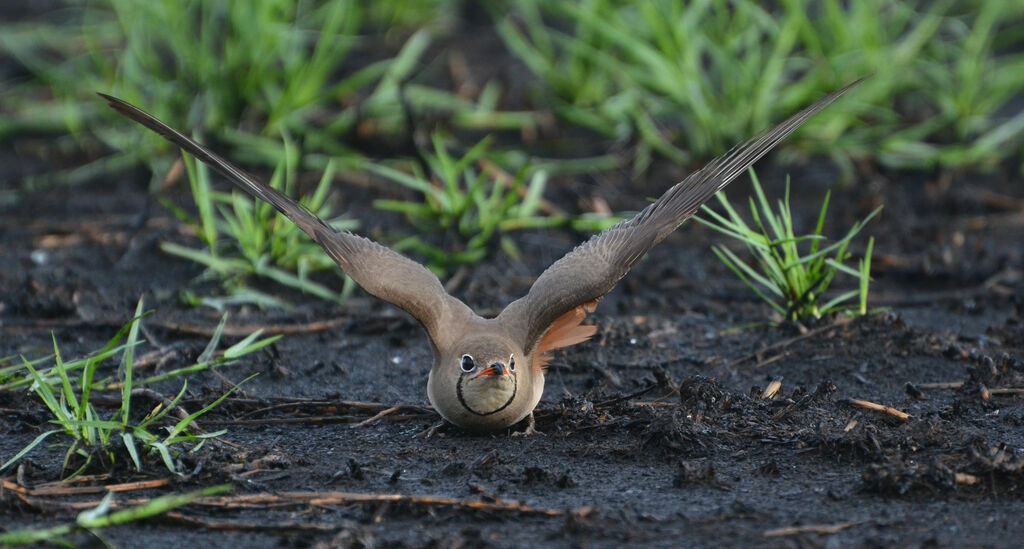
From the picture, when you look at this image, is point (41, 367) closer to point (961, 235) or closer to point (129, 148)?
point (129, 148)

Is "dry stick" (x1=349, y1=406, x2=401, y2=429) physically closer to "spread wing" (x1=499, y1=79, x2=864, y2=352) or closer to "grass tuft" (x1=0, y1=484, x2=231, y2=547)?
"spread wing" (x1=499, y1=79, x2=864, y2=352)

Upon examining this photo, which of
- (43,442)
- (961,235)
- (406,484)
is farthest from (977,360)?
(43,442)

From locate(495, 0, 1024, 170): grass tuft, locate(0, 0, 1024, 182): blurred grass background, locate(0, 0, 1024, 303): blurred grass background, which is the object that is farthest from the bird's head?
locate(495, 0, 1024, 170): grass tuft

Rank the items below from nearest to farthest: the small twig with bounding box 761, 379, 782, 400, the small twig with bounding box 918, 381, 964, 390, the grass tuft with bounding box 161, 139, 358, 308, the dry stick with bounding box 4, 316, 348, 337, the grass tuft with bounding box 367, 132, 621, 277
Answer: the small twig with bounding box 761, 379, 782, 400
the small twig with bounding box 918, 381, 964, 390
the dry stick with bounding box 4, 316, 348, 337
the grass tuft with bounding box 161, 139, 358, 308
the grass tuft with bounding box 367, 132, 621, 277

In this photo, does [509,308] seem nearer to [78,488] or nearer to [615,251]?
[615,251]

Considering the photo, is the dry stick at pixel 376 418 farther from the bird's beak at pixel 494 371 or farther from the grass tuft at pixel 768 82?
the grass tuft at pixel 768 82

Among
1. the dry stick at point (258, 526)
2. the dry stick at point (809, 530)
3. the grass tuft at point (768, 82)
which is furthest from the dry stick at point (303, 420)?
the grass tuft at point (768, 82)
